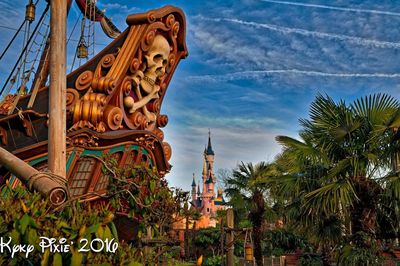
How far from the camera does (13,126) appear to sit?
9070 mm

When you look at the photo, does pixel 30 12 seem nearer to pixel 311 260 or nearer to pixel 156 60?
pixel 156 60

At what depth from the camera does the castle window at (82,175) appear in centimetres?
911

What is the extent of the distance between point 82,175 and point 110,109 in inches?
60.8

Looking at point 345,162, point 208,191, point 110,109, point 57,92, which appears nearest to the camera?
point 57,92

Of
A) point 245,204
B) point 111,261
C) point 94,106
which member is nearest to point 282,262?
point 245,204

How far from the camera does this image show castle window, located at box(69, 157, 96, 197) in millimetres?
9109

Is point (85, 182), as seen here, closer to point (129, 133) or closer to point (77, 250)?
point (129, 133)

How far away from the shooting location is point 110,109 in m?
9.35

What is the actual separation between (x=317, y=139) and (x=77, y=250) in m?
7.15

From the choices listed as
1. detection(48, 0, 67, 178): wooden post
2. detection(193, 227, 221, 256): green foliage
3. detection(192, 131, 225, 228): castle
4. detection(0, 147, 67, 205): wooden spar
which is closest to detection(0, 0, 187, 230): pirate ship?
detection(48, 0, 67, 178): wooden post

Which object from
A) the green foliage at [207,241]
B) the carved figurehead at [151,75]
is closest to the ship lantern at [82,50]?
the carved figurehead at [151,75]

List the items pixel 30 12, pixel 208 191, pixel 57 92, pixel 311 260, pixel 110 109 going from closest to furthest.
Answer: pixel 57 92 < pixel 110 109 < pixel 30 12 < pixel 311 260 < pixel 208 191

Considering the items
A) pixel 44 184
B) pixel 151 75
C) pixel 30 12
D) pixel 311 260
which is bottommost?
pixel 311 260

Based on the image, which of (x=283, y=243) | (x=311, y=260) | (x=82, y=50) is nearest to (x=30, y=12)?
(x=82, y=50)
